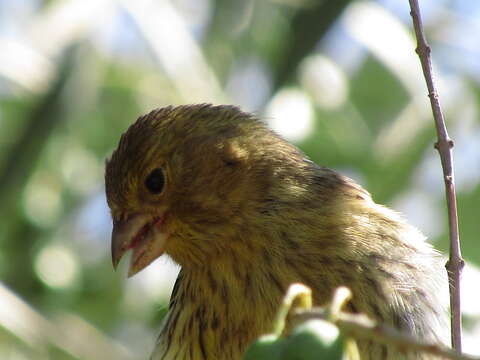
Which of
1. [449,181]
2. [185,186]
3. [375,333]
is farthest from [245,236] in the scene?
[375,333]

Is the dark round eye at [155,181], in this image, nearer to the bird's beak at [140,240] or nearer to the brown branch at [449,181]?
the bird's beak at [140,240]

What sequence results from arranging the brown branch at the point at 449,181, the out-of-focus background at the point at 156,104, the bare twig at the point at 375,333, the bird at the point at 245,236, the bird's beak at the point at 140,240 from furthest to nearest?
the out-of-focus background at the point at 156,104 < the bird's beak at the point at 140,240 < the bird at the point at 245,236 < the brown branch at the point at 449,181 < the bare twig at the point at 375,333

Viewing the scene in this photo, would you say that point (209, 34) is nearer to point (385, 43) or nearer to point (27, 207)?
point (385, 43)

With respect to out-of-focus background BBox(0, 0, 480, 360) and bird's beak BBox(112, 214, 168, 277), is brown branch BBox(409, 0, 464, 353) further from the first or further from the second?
out-of-focus background BBox(0, 0, 480, 360)

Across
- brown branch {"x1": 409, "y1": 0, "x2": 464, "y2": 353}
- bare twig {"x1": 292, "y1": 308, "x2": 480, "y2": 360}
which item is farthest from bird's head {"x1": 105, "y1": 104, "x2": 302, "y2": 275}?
bare twig {"x1": 292, "y1": 308, "x2": 480, "y2": 360}

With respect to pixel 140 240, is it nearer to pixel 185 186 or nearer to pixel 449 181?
pixel 185 186

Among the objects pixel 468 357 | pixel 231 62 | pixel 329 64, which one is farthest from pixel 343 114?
pixel 468 357

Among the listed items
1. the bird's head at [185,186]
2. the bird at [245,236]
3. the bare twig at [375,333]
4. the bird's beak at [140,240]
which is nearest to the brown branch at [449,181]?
the bird at [245,236]
